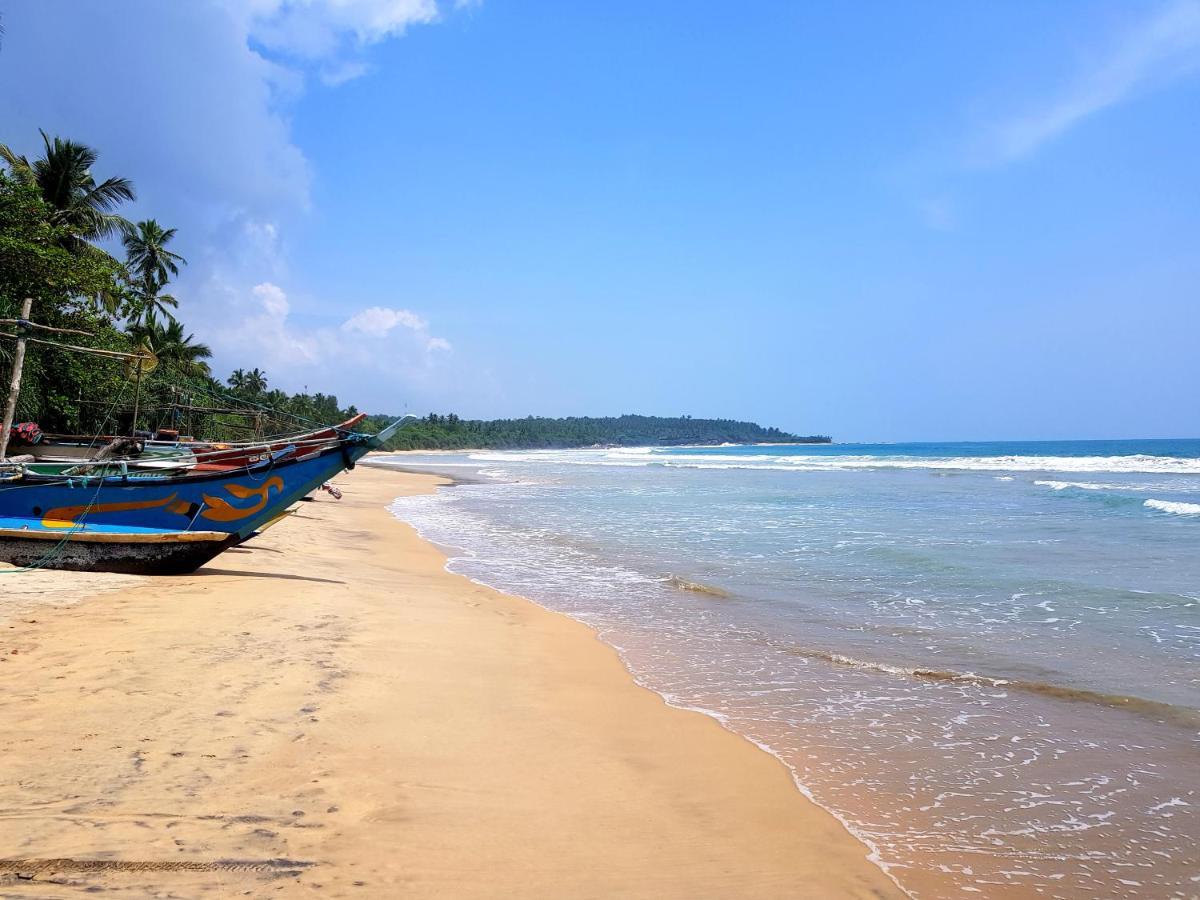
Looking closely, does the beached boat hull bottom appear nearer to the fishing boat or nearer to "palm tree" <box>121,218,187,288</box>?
the fishing boat

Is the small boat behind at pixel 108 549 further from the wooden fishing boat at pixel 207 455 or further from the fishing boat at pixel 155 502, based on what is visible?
the wooden fishing boat at pixel 207 455

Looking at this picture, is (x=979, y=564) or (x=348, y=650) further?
(x=979, y=564)

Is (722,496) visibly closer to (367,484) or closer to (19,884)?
(367,484)

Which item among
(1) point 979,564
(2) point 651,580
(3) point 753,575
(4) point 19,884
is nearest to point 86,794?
(4) point 19,884

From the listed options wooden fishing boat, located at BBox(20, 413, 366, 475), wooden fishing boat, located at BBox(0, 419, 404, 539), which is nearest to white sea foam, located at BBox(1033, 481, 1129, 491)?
wooden fishing boat, located at BBox(20, 413, 366, 475)

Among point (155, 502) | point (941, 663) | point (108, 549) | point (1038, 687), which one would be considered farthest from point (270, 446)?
point (1038, 687)

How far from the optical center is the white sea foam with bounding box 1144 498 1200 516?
19.9 m

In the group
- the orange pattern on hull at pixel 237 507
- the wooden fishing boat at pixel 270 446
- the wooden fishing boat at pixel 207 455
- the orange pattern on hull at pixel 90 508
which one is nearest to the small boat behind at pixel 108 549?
the orange pattern on hull at pixel 90 508

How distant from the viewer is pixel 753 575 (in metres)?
11.0

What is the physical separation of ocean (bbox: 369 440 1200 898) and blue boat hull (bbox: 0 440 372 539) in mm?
3343

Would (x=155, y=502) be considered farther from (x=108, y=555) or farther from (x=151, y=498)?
(x=108, y=555)

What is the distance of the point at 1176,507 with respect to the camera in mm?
20812

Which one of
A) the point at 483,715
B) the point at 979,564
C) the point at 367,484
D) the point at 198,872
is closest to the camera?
the point at 198,872

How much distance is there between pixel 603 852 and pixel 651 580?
24.4 feet
